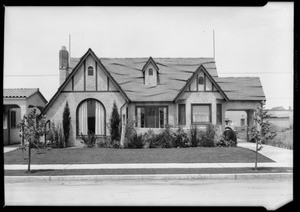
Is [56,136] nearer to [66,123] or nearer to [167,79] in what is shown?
[66,123]

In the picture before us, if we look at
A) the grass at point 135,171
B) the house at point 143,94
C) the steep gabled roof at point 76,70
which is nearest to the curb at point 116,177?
the grass at point 135,171

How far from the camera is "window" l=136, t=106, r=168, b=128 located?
24469 mm

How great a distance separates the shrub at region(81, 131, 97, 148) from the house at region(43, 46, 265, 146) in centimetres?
41

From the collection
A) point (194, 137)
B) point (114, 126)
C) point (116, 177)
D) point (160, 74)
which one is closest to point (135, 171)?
point (116, 177)

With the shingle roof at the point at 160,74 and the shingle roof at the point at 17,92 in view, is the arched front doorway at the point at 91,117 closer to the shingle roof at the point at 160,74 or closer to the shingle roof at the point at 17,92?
the shingle roof at the point at 160,74

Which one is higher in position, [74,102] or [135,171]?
[74,102]

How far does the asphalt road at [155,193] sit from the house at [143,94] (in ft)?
36.4

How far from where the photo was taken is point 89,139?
22.6 m

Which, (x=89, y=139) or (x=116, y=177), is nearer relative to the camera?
(x=116, y=177)

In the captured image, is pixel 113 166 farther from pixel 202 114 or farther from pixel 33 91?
pixel 33 91

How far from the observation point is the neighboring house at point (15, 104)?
22.8m

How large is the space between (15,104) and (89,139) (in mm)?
5127

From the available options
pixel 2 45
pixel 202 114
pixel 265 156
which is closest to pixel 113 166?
pixel 265 156
